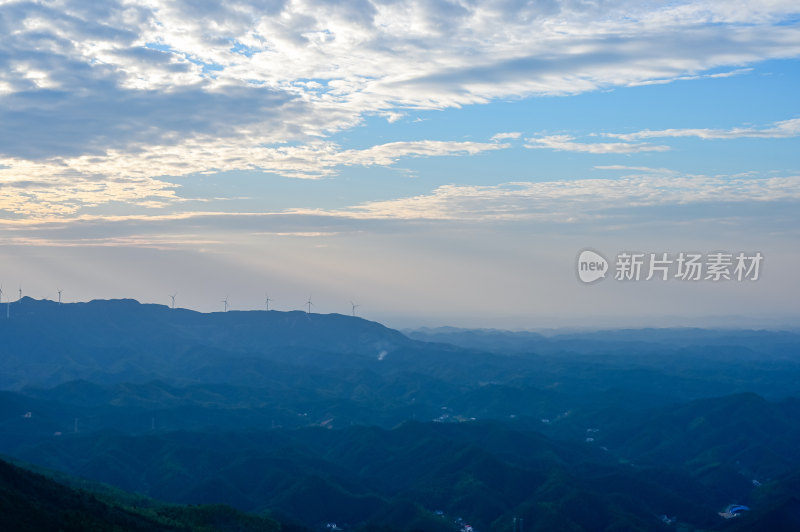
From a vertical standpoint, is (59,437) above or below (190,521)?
below

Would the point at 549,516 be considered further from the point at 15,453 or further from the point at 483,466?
the point at 15,453

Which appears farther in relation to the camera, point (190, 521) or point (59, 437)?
point (59, 437)

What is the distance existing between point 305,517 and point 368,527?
52.7 feet

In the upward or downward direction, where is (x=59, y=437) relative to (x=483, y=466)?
downward

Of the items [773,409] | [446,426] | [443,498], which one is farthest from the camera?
[773,409]

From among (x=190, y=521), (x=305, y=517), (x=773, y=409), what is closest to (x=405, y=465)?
(x=305, y=517)

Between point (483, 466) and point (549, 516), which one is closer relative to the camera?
point (549, 516)

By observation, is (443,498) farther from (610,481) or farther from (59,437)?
(59,437)

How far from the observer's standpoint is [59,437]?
16288 cm

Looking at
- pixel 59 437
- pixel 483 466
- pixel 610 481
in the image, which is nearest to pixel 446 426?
pixel 483 466

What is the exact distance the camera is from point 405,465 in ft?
506

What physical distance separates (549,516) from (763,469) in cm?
7485

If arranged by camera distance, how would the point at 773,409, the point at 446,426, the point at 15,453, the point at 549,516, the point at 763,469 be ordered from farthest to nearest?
the point at 773,409 → the point at 446,426 → the point at 763,469 → the point at 15,453 → the point at 549,516

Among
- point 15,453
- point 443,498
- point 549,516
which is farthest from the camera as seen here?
point 15,453
